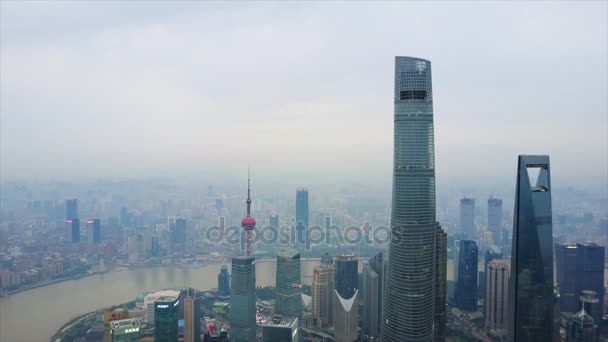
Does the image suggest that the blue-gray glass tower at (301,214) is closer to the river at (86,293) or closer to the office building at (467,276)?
the river at (86,293)

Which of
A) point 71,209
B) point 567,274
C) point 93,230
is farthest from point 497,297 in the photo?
point 71,209

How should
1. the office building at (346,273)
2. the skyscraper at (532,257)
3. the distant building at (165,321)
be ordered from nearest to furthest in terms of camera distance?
the skyscraper at (532,257)
the distant building at (165,321)
the office building at (346,273)

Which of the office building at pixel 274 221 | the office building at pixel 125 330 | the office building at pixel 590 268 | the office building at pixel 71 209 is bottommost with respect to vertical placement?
the office building at pixel 125 330

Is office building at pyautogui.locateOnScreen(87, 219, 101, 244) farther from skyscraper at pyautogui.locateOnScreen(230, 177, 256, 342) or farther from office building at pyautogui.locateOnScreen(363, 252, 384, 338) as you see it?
office building at pyautogui.locateOnScreen(363, 252, 384, 338)

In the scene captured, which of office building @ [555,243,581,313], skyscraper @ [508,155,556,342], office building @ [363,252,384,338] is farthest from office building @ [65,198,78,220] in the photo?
office building @ [555,243,581,313]

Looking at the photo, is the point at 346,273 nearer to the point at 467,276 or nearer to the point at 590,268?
the point at 467,276

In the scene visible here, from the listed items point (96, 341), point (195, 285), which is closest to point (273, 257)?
point (195, 285)

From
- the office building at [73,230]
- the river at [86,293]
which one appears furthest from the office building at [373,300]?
the office building at [73,230]

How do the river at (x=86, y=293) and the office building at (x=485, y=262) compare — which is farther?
the office building at (x=485, y=262)
